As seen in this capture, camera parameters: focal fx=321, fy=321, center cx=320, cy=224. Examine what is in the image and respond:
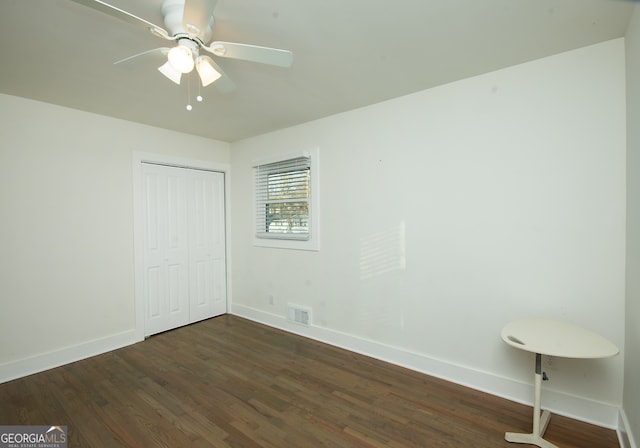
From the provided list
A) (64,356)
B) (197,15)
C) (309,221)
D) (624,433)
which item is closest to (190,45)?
(197,15)

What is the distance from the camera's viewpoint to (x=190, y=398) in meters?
2.47

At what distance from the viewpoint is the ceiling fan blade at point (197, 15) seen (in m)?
1.45

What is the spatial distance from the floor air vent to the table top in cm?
210

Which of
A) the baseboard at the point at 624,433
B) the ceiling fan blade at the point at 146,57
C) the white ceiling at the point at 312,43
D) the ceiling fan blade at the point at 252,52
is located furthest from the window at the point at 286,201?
the baseboard at the point at 624,433

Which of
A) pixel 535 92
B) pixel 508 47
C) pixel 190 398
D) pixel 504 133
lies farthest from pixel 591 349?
pixel 190 398

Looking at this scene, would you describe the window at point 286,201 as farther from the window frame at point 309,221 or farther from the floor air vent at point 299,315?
the floor air vent at point 299,315

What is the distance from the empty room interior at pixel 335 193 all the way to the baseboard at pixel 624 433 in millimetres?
31

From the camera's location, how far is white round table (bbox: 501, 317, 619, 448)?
177 cm

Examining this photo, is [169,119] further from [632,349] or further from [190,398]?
[632,349]

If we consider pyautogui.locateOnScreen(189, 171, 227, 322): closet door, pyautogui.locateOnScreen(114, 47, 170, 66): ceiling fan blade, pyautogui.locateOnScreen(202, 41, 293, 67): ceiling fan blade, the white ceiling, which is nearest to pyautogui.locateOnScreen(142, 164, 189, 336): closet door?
pyautogui.locateOnScreen(189, 171, 227, 322): closet door

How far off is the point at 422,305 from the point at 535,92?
73.0 inches

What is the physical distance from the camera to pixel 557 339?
1.89 metres

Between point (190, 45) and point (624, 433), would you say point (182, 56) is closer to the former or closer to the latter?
point (190, 45)

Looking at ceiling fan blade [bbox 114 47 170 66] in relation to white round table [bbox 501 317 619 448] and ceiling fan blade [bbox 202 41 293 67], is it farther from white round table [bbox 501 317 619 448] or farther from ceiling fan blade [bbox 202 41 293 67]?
white round table [bbox 501 317 619 448]
